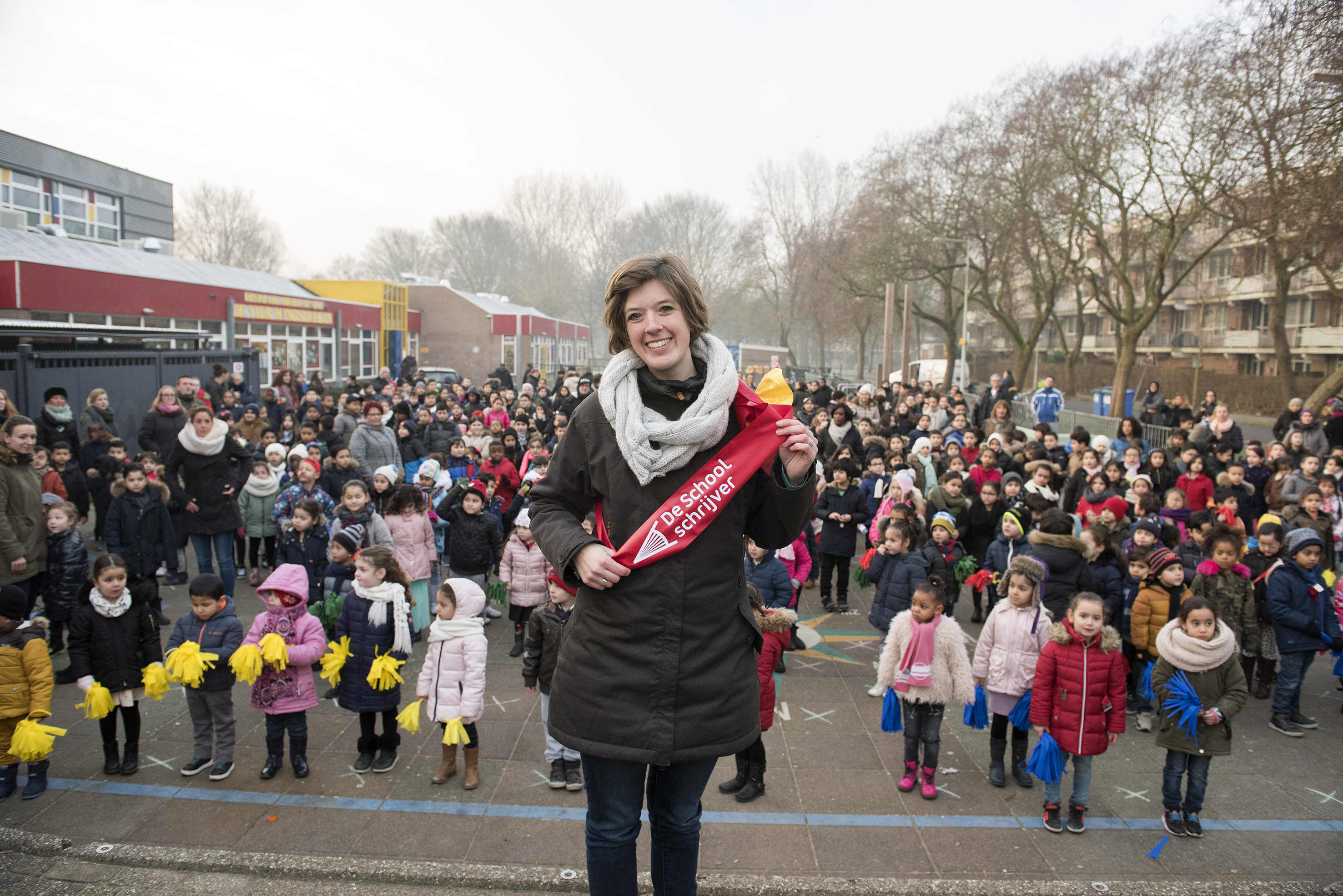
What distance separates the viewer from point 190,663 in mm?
4906

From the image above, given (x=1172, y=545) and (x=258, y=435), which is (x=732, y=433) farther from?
(x=258, y=435)

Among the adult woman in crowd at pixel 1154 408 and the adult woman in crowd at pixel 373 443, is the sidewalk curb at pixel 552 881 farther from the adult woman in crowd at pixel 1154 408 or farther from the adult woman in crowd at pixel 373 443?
the adult woman in crowd at pixel 1154 408

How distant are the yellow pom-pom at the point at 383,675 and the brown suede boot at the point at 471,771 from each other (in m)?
0.60

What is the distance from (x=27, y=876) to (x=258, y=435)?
27.8ft

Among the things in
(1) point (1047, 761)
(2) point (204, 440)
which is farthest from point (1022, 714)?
(2) point (204, 440)

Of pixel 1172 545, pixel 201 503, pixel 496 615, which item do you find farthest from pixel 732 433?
pixel 201 503

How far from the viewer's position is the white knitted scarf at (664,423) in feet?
6.53

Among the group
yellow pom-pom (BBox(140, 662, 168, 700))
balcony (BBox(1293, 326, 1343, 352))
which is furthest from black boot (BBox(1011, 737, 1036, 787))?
balcony (BBox(1293, 326, 1343, 352))

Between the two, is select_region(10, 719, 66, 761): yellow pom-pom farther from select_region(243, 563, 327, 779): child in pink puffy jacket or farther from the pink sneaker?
the pink sneaker

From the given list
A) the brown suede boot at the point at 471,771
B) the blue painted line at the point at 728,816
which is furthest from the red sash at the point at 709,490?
the brown suede boot at the point at 471,771

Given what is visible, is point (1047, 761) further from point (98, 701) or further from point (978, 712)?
point (98, 701)

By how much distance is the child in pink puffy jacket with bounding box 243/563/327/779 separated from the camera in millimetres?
5078

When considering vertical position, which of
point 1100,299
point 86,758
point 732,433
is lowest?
point 86,758

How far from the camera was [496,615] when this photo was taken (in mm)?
8453
